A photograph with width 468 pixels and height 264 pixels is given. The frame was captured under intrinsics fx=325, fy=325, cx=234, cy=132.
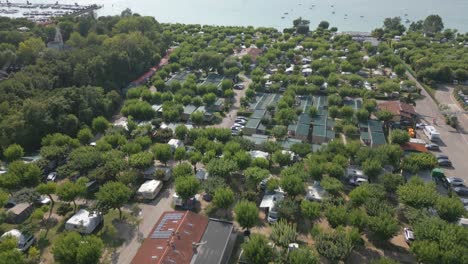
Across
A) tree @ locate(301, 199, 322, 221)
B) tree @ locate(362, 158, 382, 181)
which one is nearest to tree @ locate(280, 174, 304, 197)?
tree @ locate(301, 199, 322, 221)

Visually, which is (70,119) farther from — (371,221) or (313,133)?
(371,221)

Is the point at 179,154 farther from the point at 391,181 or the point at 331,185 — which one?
the point at 391,181

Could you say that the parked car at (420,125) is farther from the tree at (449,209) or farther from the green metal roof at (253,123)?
the green metal roof at (253,123)

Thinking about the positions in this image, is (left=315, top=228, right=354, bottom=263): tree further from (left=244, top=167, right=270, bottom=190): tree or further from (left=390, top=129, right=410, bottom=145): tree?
(left=390, top=129, right=410, bottom=145): tree

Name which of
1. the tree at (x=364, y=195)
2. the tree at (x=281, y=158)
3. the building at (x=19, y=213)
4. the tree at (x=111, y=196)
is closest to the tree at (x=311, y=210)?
the tree at (x=364, y=195)

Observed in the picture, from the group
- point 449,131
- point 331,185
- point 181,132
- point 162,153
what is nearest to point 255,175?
point 331,185
